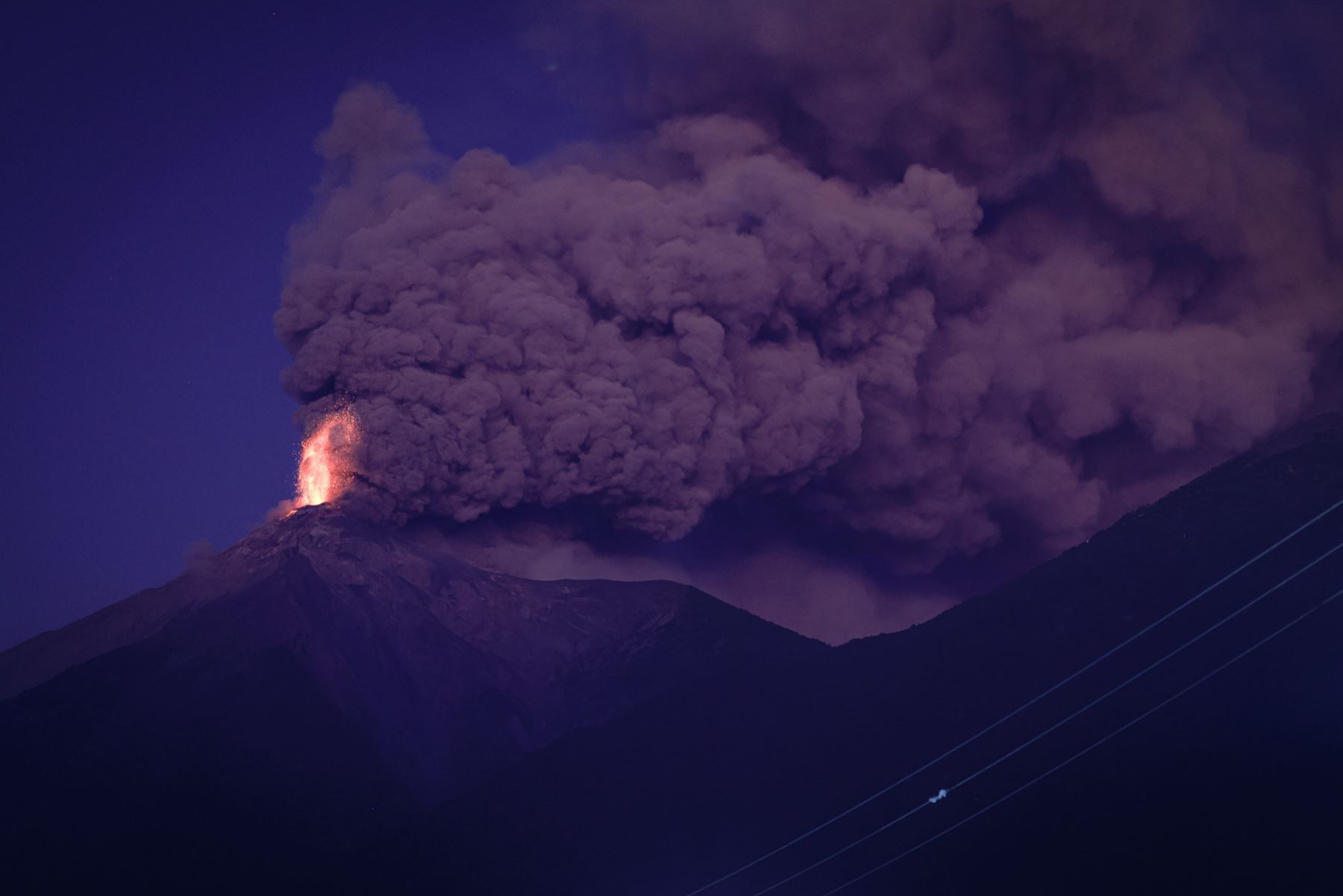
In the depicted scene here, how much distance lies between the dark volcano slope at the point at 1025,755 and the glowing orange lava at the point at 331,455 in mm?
6801

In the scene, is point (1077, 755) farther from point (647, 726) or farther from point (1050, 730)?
point (647, 726)

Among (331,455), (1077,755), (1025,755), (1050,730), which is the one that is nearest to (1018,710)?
(1050,730)

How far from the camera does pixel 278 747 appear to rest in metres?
23.3

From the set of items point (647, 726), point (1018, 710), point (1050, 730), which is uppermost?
point (647, 726)

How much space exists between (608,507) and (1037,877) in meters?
10.5

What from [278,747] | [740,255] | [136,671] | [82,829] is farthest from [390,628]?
[740,255]

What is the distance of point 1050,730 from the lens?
909 inches

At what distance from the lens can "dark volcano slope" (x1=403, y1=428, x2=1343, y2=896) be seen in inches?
763

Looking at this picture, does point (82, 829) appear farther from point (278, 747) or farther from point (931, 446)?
point (931, 446)

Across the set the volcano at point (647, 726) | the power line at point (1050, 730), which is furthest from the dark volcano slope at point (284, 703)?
the power line at point (1050, 730)

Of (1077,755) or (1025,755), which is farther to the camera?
(1025,755)

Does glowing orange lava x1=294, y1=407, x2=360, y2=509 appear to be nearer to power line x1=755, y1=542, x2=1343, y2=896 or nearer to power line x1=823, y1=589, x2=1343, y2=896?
power line x1=755, y1=542, x2=1343, y2=896

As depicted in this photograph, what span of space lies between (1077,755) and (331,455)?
1527 centimetres

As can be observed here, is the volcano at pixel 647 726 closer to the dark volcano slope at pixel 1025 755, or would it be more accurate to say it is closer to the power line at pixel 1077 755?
the dark volcano slope at pixel 1025 755
